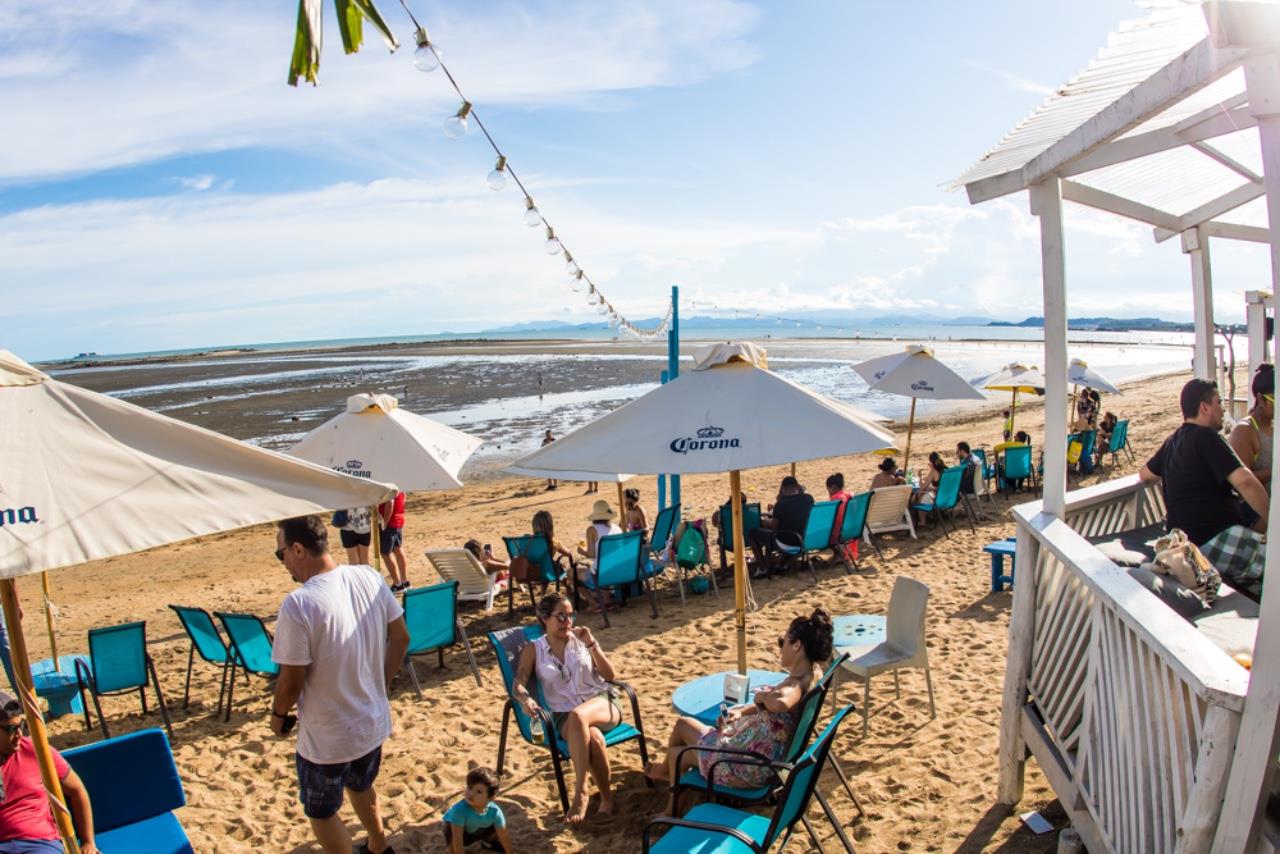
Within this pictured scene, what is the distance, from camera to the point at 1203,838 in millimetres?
2297

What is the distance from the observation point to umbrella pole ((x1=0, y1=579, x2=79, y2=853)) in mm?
2770

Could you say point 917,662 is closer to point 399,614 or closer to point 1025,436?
point 399,614

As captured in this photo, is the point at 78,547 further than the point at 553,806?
No

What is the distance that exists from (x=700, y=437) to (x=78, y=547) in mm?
2628

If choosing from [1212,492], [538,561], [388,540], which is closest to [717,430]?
[1212,492]

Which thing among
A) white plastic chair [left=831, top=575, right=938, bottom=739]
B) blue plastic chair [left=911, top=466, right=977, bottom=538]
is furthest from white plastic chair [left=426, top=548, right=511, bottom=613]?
blue plastic chair [left=911, top=466, right=977, bottom=538]

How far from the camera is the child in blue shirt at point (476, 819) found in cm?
381

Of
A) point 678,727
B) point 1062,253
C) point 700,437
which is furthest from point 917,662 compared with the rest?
point 1062,253

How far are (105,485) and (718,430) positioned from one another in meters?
2.61

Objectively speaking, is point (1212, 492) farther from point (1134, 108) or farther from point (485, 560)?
point (485, 560)

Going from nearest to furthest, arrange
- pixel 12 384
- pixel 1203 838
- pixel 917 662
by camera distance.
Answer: pixel 1203 838 → pixel 12 384 → pixel 917 662

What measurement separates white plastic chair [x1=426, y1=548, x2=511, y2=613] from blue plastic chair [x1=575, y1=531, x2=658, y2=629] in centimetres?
93

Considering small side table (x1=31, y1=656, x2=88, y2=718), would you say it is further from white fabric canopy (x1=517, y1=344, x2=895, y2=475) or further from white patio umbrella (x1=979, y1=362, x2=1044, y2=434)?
white patio umbrella (x1=979, y1=362, x2=1044, y2=434)

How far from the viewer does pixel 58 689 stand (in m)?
5.90
